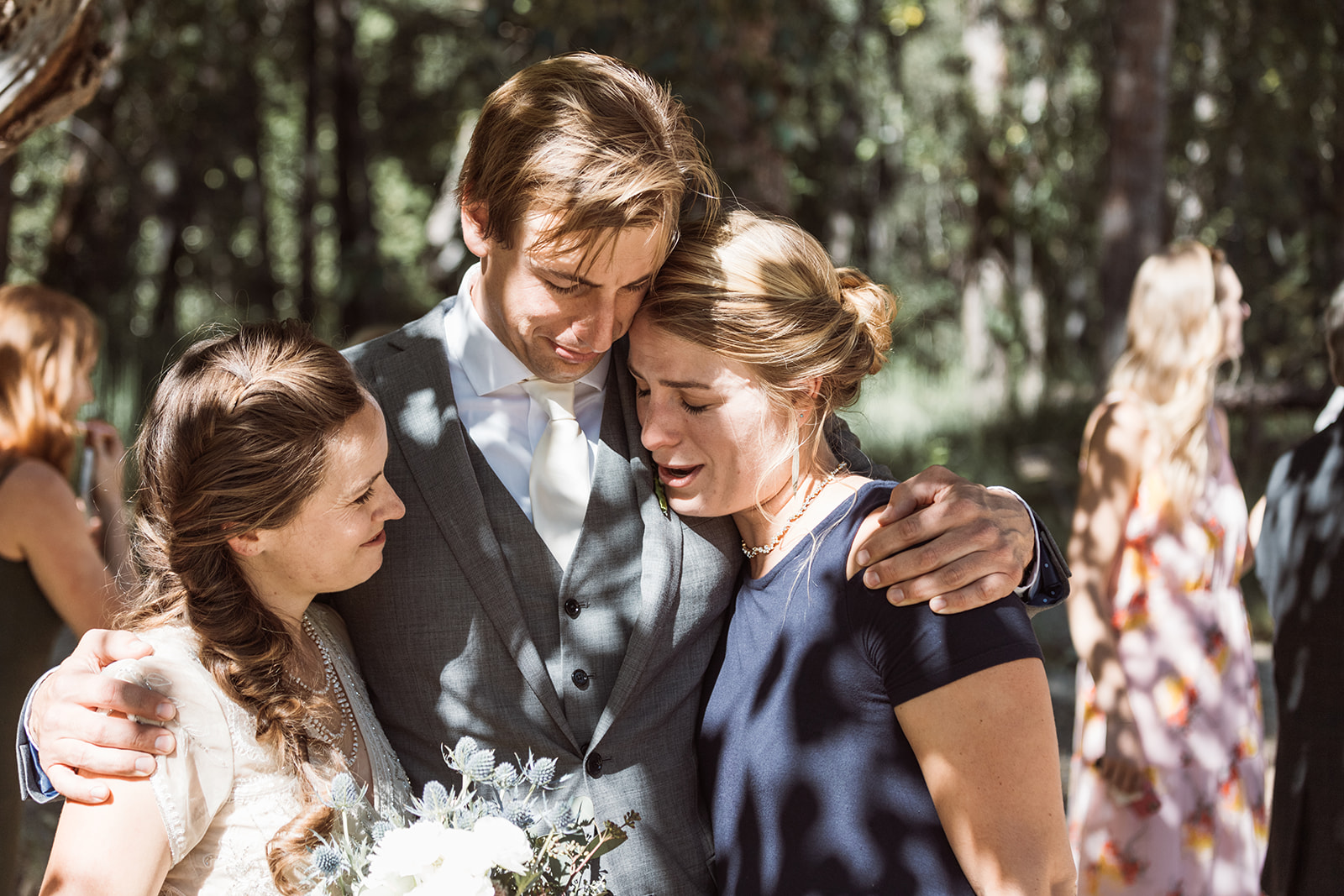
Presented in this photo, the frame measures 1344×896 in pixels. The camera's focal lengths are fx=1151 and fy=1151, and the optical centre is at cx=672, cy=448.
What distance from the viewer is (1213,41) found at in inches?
464

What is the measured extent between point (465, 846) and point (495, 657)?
649 mm

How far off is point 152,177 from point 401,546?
50.4ft

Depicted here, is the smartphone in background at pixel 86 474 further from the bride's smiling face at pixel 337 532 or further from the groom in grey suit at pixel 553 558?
the bride's smiling face at pixel 337 532

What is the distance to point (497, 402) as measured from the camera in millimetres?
2266

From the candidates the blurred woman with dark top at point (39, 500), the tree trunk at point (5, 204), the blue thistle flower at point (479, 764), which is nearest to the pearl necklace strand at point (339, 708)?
the blue thistle flower at point (479, 764)

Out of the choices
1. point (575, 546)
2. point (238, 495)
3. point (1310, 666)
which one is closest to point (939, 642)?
A: point (575, 546)

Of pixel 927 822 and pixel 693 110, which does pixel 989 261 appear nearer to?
pixel 693 110

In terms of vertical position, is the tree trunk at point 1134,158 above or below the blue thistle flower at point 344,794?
below

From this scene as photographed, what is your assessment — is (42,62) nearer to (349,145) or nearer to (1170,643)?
(1170,643)

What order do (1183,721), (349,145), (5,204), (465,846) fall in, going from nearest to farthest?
(465,846), (1183,721), (5,204), (349,145)

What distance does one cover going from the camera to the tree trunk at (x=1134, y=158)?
7230 mm

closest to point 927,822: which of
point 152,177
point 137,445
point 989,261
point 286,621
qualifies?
point 286,621

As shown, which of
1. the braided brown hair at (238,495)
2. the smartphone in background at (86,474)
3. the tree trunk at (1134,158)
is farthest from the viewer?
the tree trunk at (1134,158)

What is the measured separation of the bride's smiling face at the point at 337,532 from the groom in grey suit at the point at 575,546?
17 cm
